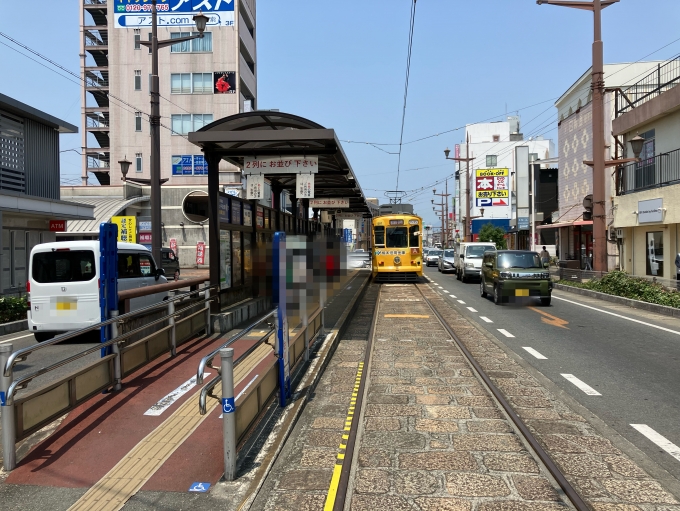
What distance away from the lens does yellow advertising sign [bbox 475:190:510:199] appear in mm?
68562

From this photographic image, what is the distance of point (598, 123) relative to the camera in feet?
65.7

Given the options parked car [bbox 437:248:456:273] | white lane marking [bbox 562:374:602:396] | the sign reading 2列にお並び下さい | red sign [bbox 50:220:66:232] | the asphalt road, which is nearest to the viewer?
the asphalt road

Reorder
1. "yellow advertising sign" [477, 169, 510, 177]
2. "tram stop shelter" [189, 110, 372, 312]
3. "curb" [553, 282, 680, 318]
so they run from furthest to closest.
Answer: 1. "yellow advertising sign" [477, 169, 510, 177]
2. "curb" [553, 282, 680, 318]
3. "tram stop shelter" [189, 110, 372, 312]

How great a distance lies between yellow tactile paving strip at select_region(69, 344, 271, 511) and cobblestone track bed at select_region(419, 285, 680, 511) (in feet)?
9.41

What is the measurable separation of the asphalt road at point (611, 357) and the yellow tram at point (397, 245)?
25.2 feet

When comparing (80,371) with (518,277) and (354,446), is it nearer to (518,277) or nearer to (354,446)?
(354,446)

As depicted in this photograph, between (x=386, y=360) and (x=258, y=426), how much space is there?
3.63 m

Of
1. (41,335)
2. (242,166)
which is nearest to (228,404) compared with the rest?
(41,335)

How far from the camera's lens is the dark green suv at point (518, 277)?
1580 centimetres

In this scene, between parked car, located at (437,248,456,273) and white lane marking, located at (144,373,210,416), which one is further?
parked car, located at (437,248,456,273)

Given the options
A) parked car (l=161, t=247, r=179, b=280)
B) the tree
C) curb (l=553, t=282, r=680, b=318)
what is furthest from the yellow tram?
the tree

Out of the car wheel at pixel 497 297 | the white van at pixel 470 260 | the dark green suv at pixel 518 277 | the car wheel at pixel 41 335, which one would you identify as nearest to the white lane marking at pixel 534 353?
the dark green suv at pixel 518 277

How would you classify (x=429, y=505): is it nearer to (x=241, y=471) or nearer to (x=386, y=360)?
(x=241, y=471)

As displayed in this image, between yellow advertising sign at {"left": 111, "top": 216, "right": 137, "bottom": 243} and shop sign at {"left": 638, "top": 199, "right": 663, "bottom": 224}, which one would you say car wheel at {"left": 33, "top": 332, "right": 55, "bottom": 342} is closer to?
yellow advertising sign at {"left": 111, "top": 216, "right": 137, "bottom": 243}
